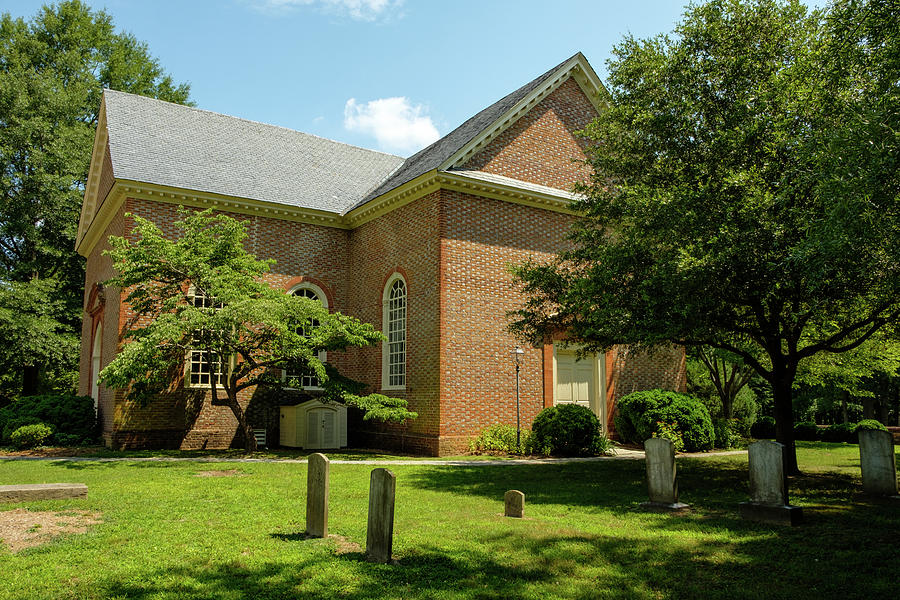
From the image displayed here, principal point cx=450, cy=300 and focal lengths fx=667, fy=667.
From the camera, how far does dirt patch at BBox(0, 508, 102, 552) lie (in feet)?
23.3

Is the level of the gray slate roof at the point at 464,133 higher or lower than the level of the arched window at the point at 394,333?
higher

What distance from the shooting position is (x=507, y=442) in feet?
58.5

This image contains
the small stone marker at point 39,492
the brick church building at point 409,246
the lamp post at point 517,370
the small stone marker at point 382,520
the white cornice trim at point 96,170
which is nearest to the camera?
the small stone marker at point 382,520

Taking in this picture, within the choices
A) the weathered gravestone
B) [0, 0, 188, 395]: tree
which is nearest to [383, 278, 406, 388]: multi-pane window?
the weathered gravestone

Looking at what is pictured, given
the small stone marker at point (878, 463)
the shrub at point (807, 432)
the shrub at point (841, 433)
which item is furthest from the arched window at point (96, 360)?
the shrub at point (841, 433)

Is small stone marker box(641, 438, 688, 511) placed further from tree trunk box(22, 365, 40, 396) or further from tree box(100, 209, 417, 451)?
tree trunk box(22, 365, 40, 396)

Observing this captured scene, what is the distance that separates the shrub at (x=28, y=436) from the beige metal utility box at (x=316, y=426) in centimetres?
650

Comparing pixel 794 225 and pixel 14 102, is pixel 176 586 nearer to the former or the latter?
pixel 794 225

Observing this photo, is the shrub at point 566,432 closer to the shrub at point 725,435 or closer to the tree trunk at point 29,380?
the shrub at point 725,435

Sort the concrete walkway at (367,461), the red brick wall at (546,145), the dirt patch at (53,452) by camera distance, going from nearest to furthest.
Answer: the concrete walkway at (367,461), the dirt patch at (53,452), the red brick wall at (546,145)

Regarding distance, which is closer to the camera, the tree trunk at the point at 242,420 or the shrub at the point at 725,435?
the tree trunk at the point at 242,420

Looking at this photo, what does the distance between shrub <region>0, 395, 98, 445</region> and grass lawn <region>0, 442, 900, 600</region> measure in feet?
29.2

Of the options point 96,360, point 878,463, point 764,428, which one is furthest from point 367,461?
point 764,428

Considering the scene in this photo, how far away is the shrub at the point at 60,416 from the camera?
62.6ft
